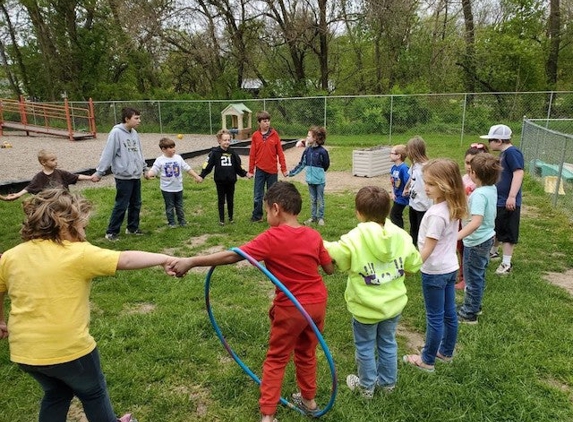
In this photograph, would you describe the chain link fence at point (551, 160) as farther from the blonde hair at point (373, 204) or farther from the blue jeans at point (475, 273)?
the blonde hair at point (373, 204)

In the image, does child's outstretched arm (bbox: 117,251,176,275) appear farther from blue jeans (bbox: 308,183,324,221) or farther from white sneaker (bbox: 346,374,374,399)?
blue jeans (bbox: 308,183,324,221)

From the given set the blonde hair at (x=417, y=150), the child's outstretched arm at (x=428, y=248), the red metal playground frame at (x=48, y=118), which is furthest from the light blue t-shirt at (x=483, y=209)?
the red metal playground frame at (x=48, y=118)

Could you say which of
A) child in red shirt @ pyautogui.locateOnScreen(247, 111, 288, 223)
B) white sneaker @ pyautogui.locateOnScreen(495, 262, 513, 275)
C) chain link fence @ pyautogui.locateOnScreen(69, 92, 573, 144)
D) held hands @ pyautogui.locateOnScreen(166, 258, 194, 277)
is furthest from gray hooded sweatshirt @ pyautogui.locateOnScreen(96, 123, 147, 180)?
chain link fence @ pyautogui.locateOnScreen(69, 92, 573, 144)

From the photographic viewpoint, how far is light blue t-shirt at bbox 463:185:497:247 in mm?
3852

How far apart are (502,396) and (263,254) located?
6.67ft

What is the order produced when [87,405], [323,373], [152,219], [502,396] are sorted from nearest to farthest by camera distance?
[87,405] < [502,396] < [323,373] < [152,219]

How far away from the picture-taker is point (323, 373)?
3.38m

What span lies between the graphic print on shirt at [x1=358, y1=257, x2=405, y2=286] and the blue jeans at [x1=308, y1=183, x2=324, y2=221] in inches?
182

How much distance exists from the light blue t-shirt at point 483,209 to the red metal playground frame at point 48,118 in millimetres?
20844

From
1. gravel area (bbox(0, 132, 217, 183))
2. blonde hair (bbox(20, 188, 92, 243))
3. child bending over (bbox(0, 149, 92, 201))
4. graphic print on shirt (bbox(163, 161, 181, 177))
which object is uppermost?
blonde hair (bbox(20, 188, 92, 243))

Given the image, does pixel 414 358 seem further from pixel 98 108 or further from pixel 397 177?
pixel 98 108

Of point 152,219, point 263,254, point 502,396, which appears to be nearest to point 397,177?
point 502,396

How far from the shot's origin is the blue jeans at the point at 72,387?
2.23 m

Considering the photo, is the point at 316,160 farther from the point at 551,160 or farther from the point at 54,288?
the point at 551,160
